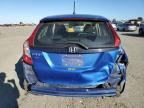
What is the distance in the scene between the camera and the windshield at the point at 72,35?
4441mm

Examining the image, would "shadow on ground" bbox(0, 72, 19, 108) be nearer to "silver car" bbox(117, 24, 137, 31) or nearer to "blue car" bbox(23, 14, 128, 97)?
"blue car" bbox(23, 14, 128, 97)

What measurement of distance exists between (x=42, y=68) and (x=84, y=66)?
73cm

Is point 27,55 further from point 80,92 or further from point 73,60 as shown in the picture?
point 80,92

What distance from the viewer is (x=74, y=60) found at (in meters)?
4.36

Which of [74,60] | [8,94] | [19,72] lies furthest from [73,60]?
[19,72]

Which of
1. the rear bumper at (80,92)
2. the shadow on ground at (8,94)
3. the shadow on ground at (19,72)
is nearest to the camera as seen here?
the rear bumper at (80,92)

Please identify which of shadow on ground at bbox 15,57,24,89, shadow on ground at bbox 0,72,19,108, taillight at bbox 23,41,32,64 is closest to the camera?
taillight at bbox 23,41,32,64

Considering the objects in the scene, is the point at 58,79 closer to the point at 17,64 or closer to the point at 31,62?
the point at 31,62

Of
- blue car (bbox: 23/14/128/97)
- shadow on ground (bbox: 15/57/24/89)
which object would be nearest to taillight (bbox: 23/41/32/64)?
blue car (bbox: 23/14/128/97)

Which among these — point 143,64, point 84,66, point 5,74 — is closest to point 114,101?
point 84,66

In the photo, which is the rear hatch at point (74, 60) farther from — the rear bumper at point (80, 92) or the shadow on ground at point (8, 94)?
the shadow on ground at point (8, 94)

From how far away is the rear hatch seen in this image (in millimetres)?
4348

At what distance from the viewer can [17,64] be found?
9469 mm

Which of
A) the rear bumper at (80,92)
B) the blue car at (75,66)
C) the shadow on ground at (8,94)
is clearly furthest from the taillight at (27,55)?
the shadow on ground at (8,94)
